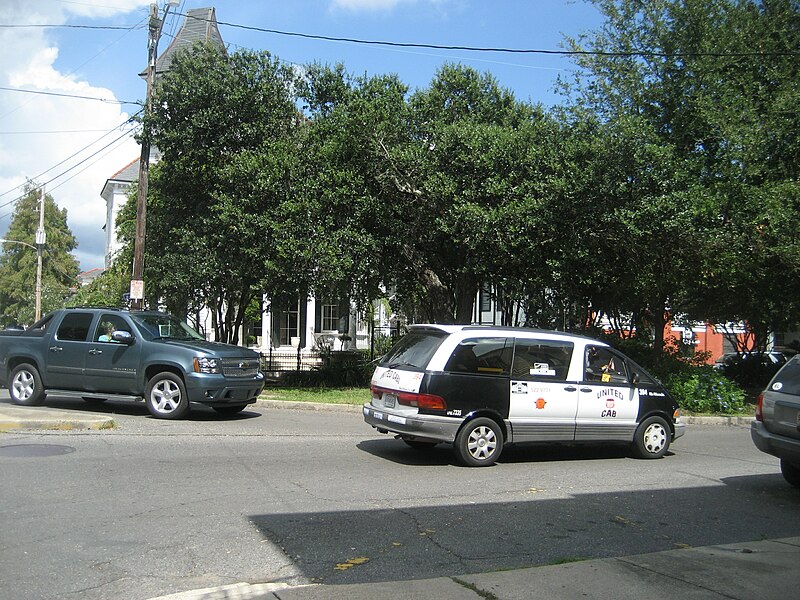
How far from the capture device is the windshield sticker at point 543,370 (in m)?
9.55

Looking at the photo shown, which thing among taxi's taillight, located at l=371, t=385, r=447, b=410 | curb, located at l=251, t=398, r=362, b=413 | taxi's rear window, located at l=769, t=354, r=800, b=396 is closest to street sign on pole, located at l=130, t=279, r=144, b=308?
curb, located at l=251, t=398, r=362, b=413

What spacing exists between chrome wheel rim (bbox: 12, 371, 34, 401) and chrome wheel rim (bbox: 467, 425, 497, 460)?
28.1 feet

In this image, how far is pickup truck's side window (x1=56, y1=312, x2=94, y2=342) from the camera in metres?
12.8

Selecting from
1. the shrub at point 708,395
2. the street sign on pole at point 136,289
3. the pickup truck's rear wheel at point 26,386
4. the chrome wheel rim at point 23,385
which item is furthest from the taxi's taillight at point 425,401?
the street sign on pole at point 136,289

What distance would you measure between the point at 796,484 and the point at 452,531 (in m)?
5.19

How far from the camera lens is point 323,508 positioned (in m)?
6.81

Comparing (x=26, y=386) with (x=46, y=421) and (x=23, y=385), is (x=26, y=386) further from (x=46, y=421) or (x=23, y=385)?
(x=46, y=421)

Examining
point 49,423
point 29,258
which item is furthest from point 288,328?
point 29,258

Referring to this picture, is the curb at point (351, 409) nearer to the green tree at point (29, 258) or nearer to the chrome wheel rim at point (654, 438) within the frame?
the chrome wheel rim at point (654, 438)

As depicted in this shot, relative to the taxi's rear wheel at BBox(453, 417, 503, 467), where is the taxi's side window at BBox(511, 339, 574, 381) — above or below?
above

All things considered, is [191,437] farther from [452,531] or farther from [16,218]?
[16,218]

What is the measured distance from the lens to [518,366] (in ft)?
31.0

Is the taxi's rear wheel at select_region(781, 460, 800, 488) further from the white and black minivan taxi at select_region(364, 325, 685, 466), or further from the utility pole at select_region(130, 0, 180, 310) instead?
the utility pole at select_region(130, 0, 180, 310)

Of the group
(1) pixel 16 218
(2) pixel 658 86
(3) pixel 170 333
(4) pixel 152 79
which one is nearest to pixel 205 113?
(4) pixel 152 79
